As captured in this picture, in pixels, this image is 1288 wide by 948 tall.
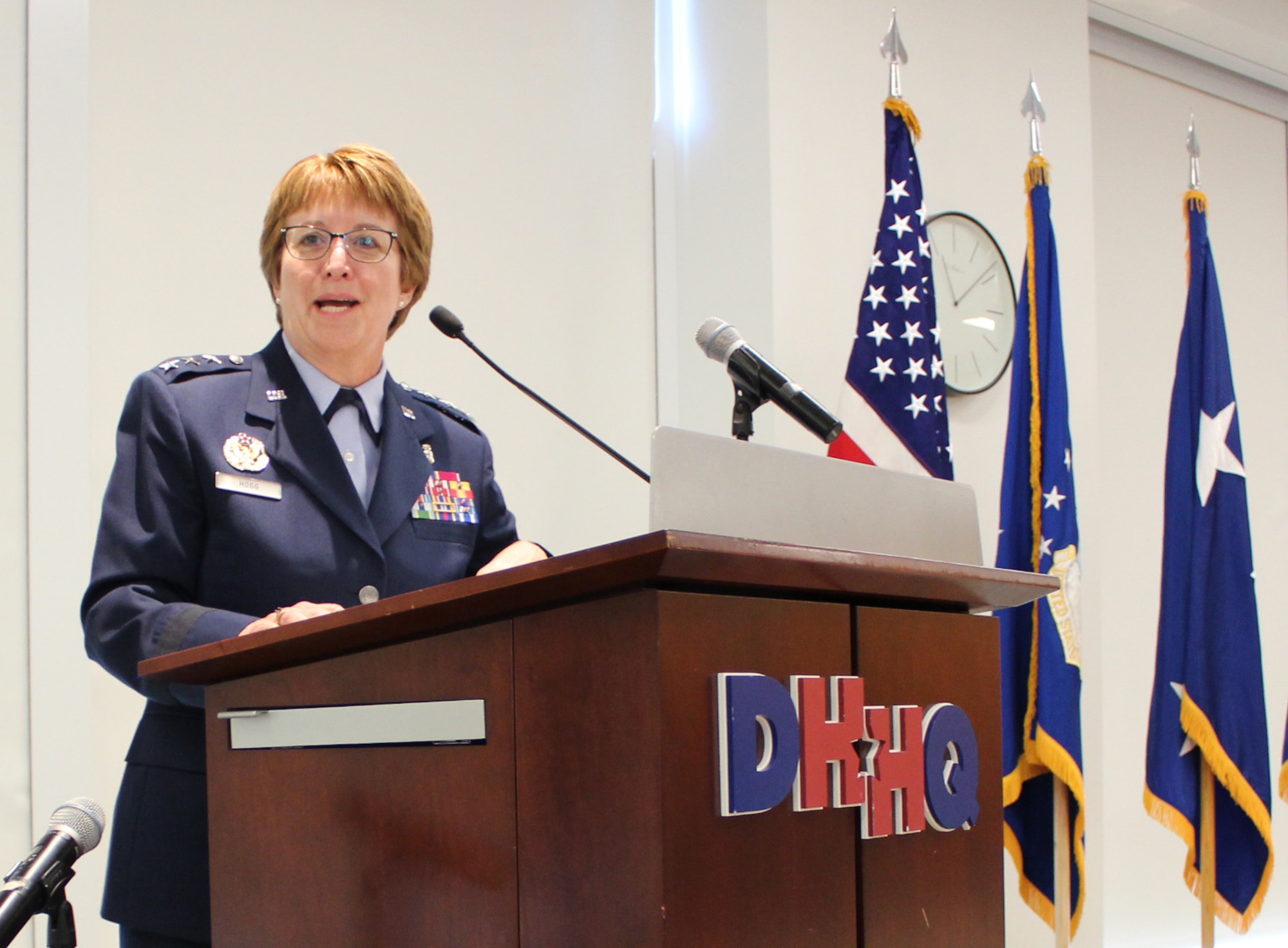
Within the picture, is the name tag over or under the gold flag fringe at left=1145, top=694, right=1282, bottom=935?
over

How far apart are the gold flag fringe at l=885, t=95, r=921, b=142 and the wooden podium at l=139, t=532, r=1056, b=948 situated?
226 centimetres

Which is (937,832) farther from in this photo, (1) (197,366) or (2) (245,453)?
(1) (197,366)

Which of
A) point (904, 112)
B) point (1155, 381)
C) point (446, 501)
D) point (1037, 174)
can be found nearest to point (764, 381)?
point (446, 501)

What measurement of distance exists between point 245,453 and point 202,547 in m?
0.11

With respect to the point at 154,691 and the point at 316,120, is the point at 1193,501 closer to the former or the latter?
the point at 316,120

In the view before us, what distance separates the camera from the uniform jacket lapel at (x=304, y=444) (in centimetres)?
141

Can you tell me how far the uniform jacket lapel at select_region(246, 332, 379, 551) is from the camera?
1.41 metres

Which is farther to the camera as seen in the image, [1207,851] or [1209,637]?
[1209,637]

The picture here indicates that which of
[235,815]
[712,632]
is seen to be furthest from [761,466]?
[235,815]

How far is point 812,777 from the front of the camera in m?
0.96

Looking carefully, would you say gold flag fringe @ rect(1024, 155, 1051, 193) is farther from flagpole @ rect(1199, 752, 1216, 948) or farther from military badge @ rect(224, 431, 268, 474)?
military badge @ rect(224, 431, 268, 474)

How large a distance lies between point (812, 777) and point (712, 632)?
0.15 m

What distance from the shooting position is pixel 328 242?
1562mm

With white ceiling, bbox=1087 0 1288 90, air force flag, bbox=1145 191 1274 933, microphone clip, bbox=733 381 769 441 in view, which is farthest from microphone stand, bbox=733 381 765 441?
white ceiling, bbox=1087 0 1288 90
